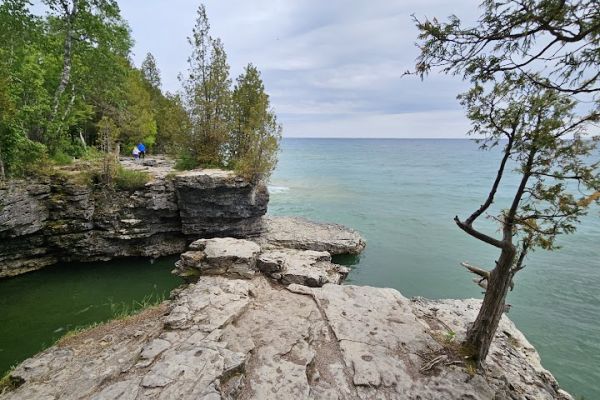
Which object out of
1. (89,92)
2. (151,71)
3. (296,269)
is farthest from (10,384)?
(151,71)

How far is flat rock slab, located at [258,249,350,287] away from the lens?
33.6ft

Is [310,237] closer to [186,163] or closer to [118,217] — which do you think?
[186,163]

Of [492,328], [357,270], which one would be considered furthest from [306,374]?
[357,270]

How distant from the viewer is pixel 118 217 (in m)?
17.1

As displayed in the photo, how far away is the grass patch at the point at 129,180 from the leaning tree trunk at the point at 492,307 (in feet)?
57.3

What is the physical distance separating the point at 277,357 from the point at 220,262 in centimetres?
471

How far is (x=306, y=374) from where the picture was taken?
6.05 meters

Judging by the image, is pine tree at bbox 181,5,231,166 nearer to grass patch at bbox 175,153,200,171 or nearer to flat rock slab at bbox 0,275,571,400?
grass patch at bbox 175,153,200,171

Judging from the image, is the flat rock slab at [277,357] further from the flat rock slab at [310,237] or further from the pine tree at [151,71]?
the pine tree at [151,71]

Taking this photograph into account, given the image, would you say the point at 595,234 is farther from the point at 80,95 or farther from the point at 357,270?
the point at 80,95

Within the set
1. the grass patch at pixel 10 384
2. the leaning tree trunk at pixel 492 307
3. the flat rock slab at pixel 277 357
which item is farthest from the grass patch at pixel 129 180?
the leaning tree trunk at pixel 492 307

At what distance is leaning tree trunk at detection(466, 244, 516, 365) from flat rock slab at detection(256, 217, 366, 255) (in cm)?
1313

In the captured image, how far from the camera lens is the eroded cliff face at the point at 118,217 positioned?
589 inches

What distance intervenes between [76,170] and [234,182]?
8.71m
